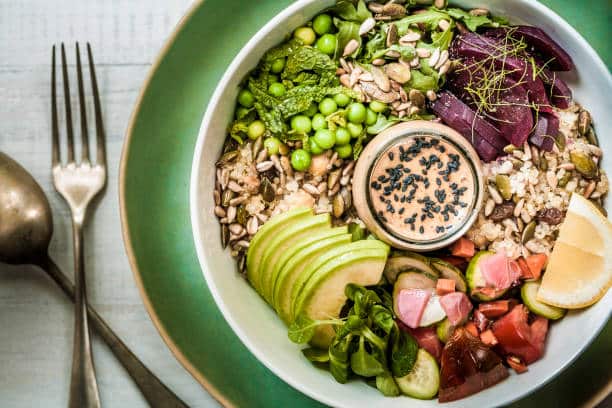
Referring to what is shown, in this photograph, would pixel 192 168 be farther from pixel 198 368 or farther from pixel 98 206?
pixel 198 368

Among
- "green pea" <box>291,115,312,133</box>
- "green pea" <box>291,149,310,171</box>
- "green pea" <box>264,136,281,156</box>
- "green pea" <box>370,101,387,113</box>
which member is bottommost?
"green pea" <box>291,149,310,171</box>

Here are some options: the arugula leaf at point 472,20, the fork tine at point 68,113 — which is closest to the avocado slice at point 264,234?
the fork tine at point 68,113

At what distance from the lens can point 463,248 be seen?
242 centimetres

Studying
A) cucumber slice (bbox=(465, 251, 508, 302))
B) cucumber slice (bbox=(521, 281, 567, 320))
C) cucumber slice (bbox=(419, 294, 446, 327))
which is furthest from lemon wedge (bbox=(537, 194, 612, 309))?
cucumber slice (bbox=(419, 294, 446, 327))

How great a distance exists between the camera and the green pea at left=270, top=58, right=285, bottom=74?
7.70ft

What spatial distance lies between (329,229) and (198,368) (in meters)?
0.75

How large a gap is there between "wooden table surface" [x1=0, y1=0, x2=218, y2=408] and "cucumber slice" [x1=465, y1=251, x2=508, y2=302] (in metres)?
1.21

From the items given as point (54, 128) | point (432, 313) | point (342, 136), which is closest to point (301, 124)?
point (342, 136)

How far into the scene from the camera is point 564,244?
2.27 metres

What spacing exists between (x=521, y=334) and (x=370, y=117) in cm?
106

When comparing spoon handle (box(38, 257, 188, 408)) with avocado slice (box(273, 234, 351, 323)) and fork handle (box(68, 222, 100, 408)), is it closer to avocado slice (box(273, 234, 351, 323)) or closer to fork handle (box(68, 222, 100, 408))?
fork handle (box(68, 222, 100, 408))

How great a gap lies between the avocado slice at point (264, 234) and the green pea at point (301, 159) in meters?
0.18

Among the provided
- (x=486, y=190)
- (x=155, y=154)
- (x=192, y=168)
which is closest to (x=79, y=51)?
(x=155, y=154)

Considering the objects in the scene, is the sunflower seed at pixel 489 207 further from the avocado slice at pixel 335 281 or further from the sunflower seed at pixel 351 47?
the sunflower seed at pixel 351 47
